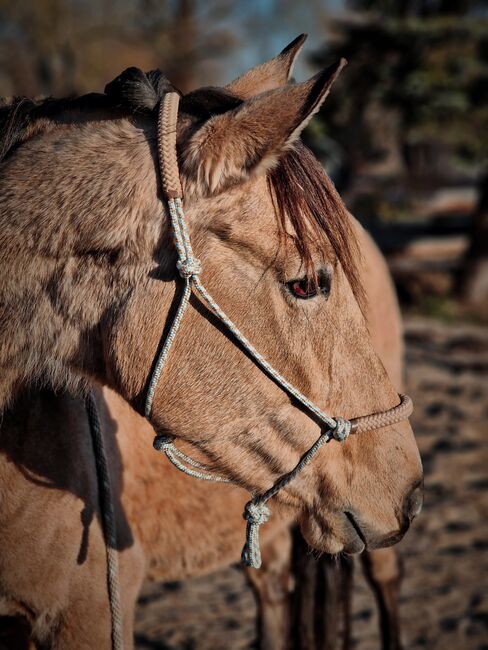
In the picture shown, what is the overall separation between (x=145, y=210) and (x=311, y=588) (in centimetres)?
217

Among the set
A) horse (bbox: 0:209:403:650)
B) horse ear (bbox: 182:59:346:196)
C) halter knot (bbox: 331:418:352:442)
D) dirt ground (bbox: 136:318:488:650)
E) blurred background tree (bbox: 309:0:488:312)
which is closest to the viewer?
horse ear (bbox: 182:59:346:196)

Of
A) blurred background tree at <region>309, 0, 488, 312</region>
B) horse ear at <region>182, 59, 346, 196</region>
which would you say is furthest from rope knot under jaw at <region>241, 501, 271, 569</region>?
blurred background tree at <region>309, 0, 488, 312</region>

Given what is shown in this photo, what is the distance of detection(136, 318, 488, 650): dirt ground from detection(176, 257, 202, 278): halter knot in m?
2.65

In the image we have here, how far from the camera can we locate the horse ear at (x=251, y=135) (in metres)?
1.27

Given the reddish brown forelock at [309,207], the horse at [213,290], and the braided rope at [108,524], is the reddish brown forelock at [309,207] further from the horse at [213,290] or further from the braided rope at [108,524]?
the braided rope at [108,524]

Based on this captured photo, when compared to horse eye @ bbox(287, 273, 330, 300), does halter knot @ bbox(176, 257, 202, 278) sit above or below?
Answer: above

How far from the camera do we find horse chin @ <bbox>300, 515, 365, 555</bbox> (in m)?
1.59

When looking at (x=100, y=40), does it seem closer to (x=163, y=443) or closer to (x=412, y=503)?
(x=163, y=443)

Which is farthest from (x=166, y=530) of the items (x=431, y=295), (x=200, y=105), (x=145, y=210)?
(x=431, y=295)

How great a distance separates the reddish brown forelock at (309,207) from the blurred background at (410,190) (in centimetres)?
85

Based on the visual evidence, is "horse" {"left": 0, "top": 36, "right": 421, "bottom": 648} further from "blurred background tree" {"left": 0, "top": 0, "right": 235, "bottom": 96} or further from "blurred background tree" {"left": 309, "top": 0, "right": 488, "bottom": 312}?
"blurred background tree" {"left": 0, "top": 0, "right": 235, "bottom": 96}

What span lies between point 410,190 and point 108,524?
13610 mm

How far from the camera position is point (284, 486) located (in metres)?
1.56

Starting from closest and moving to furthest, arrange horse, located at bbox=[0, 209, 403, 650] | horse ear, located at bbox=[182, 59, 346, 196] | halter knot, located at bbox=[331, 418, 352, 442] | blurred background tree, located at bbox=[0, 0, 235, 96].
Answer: horse ear, located at bbox=[182, 59, 346, 196]
halter knot, located at bbox=[331, 418, 352, 442]
horse, located at bbox=[0, 209, 403, 650]
blurred background tree, located at bbox=[0, 0, 235, 96]
